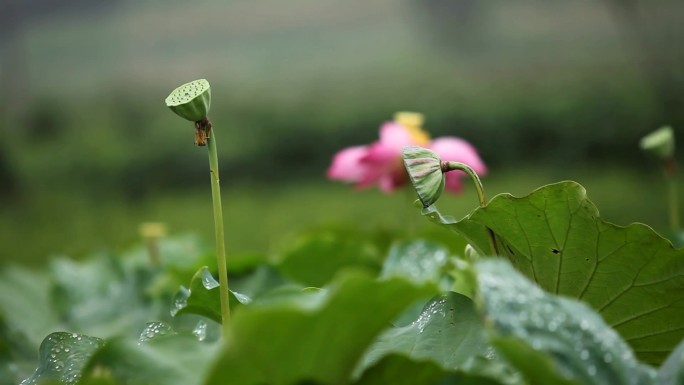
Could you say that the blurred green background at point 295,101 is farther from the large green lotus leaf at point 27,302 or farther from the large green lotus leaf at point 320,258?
the large green lotus leaf at point 320,258

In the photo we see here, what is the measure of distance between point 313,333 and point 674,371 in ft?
0.52

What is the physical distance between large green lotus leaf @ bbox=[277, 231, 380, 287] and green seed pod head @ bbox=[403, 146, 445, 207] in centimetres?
41

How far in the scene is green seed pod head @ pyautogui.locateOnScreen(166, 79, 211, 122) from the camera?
42 cm

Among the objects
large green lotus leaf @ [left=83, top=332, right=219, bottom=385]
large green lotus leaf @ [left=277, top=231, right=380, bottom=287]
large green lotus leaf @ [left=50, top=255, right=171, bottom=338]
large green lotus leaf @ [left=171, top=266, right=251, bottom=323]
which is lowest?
large green lotus leaf @ [left=50, top=255, right=171, bottom=338]

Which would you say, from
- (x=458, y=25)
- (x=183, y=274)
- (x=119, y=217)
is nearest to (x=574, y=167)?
(x=458, y=25)

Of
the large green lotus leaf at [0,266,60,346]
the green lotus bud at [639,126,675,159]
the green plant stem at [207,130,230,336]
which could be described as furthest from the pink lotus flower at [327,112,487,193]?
the green plant stem at [207,130,230,336]

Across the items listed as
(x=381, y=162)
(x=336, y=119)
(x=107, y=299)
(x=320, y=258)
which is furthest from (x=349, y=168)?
(x=336, y=119)

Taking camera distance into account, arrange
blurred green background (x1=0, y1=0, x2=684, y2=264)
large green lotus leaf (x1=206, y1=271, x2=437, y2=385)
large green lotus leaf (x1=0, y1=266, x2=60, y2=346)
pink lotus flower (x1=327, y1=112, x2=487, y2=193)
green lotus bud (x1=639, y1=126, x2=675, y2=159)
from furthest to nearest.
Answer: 1. blurred green background (x1=0, y1=0, x2=684, y2=264)
2. large green lotus leaf (x1=0, y1=266, x2=60, y2=346)
3. pink lotus flower (x1=327, y1=112, x2=487, y2=193)
4. green lotus bud (x1=639, y1=126, x2=675, y2=159)
5. large green lotus leaf (x1=206, y1=271, x2=437, y2=385)

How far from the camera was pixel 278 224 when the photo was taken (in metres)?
2.76

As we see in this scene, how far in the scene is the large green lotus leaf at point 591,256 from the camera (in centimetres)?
45

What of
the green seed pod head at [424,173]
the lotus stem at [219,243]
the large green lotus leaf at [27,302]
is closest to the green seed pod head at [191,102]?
the lotus stem at [219,243]

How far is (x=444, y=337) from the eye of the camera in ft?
1.44

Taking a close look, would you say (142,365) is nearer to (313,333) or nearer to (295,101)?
(313,333)

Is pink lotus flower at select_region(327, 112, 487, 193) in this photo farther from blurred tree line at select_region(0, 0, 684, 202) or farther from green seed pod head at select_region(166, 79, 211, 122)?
blurred tree line at select_region(0, 0, 684, 202)
